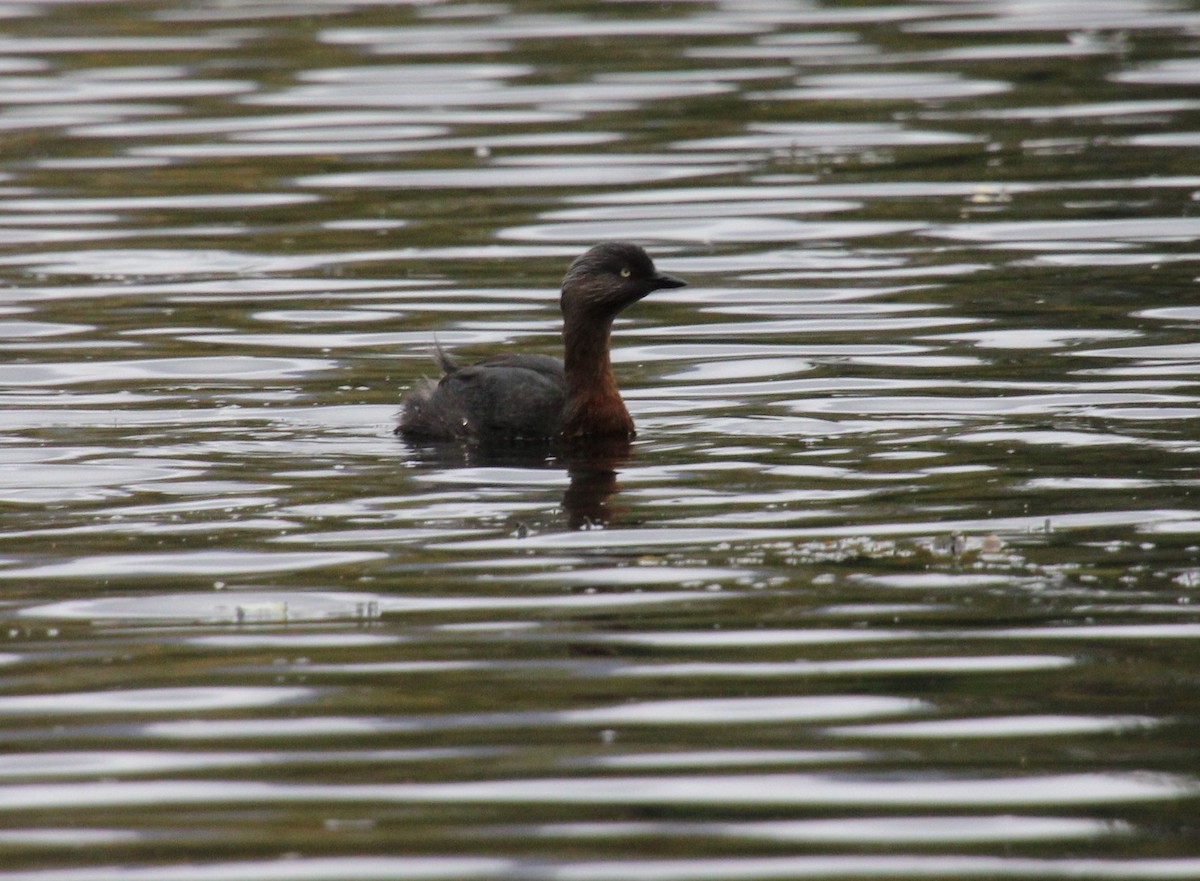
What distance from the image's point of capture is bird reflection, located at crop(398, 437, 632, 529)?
384 inches

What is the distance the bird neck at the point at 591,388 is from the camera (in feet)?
35.9

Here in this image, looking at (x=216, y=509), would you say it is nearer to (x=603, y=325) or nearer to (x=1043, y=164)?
(x=603, y=325)

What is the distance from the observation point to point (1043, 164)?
18047mm

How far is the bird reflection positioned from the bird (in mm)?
55

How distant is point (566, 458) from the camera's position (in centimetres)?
1072

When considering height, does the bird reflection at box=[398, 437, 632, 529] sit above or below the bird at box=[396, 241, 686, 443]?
below

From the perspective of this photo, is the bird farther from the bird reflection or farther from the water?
the water

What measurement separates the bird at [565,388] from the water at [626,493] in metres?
0.26

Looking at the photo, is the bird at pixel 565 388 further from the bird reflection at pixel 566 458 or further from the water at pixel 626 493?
the water at pixel 626 493

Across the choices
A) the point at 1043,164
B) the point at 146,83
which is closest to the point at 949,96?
the point at 1043,164

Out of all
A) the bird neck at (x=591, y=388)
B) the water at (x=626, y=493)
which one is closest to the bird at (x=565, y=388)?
the bird neck at (x=591, y=388)

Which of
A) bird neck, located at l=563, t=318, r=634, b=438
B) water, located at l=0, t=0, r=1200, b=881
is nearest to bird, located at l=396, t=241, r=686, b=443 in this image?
bird neck, located at l=563, t=318, r=634, b=438

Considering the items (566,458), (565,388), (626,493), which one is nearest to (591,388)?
(565,388)

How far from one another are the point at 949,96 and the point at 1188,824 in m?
15.6
